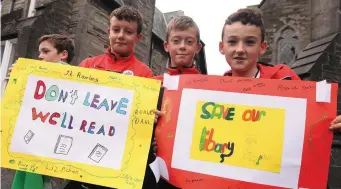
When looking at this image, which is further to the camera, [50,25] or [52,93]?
[50,25]

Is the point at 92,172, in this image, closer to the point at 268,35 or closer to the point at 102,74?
the point at 102,74

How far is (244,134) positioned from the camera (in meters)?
2.14

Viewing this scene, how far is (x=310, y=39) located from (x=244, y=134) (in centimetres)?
823

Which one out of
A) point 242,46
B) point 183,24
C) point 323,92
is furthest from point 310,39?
point 323,92

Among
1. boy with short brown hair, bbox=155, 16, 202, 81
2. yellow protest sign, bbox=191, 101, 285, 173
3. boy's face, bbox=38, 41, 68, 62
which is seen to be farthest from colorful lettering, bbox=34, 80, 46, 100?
yellow protest sign, bbox=191, 101, 285, 173

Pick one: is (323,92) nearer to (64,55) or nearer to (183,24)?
(183,24)

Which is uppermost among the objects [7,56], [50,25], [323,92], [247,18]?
[50,25]

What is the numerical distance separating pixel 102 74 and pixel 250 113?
3.49 feet

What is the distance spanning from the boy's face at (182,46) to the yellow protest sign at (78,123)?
1.64 feet

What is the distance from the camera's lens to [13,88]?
252 cm

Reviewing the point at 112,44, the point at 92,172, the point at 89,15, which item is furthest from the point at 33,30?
the point at 92,172

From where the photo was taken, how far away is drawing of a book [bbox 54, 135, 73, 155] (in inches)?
90.8

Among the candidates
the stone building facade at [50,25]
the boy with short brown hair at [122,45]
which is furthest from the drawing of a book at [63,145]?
the stone building facade at [50,25]

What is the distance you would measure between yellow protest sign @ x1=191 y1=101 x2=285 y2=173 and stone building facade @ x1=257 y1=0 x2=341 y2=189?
3.49m
